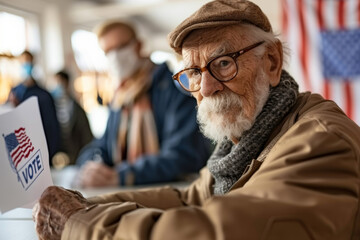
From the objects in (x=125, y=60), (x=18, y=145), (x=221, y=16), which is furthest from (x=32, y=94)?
(x=221, y=16)

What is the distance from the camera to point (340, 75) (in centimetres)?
324

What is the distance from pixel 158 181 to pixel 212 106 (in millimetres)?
1070

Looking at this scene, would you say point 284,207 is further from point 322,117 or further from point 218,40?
point 218,40

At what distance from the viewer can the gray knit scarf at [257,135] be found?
103 cm

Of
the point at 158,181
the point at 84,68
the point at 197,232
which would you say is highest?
the point at 197,232

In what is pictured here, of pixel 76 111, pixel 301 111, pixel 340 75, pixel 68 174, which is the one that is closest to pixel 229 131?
pixel 301 111

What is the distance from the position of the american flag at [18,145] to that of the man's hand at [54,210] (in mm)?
95

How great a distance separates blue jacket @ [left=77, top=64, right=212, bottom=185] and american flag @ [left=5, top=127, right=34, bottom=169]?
112 cm

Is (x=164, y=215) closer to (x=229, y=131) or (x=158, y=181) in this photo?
(x=229, y=131)

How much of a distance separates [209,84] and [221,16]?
6.4 inches

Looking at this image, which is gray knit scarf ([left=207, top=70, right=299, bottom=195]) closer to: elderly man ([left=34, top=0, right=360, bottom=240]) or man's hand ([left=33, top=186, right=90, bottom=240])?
elderly man ([left=34, top=0, right=360, bottom=240])

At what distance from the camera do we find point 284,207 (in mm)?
705

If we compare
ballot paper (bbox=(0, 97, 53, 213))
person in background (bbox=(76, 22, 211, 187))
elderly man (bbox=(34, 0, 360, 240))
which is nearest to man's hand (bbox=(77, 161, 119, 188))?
person in background (bbox=(76, 22, 211, 187))

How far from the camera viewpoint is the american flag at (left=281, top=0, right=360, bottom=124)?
10.5 ft
